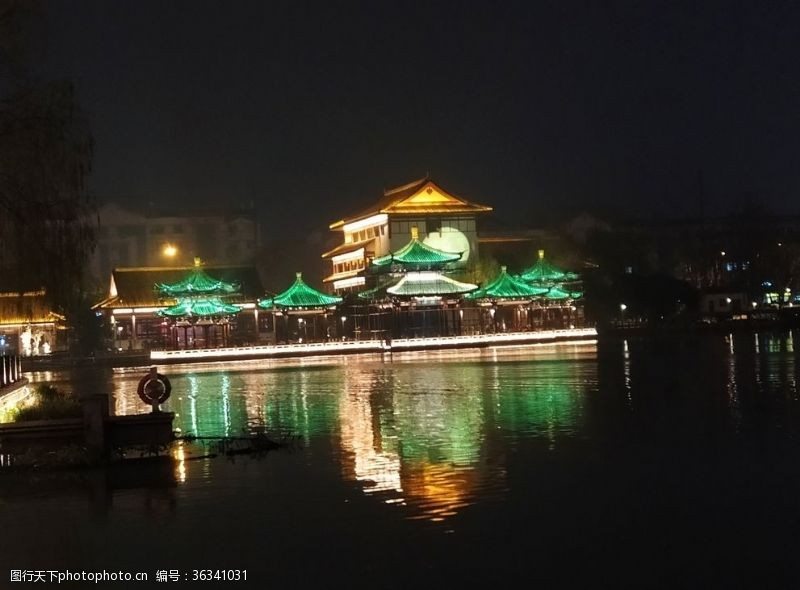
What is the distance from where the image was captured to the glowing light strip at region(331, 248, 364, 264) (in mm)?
83188

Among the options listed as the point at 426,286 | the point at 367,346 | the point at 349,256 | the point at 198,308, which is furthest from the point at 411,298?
the point at 349,256

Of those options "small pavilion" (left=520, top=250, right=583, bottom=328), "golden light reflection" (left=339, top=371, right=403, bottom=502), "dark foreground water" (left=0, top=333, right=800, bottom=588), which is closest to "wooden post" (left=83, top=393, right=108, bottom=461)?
"dark foreground water" (left=0, top=333, right=800, bottom=588)

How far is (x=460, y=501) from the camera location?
45.9ft

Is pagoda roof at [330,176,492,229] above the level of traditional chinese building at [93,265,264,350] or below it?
above

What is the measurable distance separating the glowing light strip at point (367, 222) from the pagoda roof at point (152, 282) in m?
9.47

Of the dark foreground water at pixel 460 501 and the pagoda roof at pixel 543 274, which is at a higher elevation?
the pagoda roof at pixel 543 274

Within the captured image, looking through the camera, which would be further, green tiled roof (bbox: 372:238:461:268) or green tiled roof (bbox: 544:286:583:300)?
green tiled roof (bbox: 544:286:583:300)

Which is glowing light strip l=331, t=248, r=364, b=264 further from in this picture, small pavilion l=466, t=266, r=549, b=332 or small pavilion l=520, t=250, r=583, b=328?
small pavilion l=520, t=250, r=583, b=328

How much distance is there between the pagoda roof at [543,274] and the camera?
7656 centimetres

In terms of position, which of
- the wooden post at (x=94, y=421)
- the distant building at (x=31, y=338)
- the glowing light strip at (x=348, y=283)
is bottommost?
the wooden post at (x=94, y=421)

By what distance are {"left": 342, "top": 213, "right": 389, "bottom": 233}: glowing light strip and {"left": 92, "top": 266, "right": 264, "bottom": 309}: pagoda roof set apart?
9.47 meters

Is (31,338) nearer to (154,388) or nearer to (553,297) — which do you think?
(553,297)

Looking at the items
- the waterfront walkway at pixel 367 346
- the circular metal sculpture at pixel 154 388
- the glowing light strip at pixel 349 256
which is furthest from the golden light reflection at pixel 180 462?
the glowing light strip at pixel 349 256

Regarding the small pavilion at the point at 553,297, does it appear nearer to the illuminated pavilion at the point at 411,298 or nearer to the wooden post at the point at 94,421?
the illuminated pavilion at the point at 411,298
